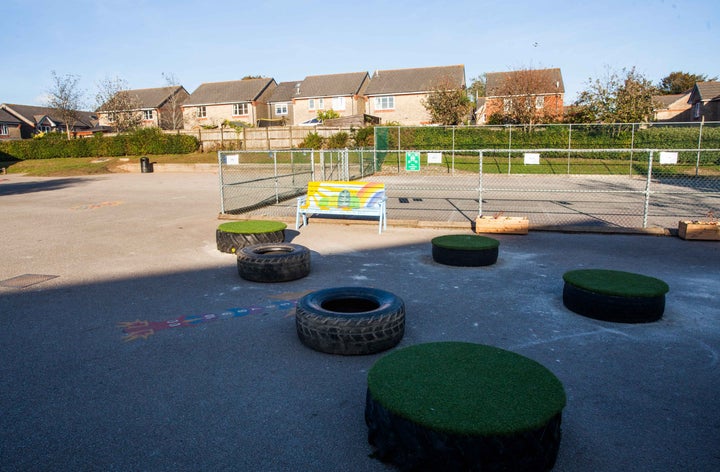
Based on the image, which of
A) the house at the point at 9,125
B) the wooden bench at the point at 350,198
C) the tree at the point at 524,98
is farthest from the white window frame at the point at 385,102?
the house at the point at 9,125

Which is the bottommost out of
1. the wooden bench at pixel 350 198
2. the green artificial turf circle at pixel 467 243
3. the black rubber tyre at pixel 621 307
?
the black rubber tyre at pixel 621 307

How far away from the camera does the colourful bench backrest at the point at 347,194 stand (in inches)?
432

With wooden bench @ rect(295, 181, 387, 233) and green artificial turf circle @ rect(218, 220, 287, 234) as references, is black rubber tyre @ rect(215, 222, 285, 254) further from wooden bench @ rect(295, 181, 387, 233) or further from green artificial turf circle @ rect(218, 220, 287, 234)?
wooden bench @ rect(295, 181, 387, 233)

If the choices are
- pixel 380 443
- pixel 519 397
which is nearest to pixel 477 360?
pixel 519 397

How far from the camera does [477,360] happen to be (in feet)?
12.2

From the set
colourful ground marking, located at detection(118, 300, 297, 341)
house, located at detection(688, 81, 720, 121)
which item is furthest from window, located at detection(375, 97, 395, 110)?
colourful ground marking, located at detection(118, 300, 297, 341)

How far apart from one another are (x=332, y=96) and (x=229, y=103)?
1374 cm

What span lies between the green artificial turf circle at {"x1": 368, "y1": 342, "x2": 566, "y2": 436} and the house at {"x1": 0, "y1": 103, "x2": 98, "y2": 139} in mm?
72826

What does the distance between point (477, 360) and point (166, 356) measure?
3035 mm

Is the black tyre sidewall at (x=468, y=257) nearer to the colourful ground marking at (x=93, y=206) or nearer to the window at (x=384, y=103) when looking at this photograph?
the colourful ground marking at (x=93, y=206)

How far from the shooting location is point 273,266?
724cm

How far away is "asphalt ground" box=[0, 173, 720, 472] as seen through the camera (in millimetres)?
3289

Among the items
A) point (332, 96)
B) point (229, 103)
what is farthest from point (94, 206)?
point (229, 103)

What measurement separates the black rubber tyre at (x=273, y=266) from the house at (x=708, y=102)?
5136cm
